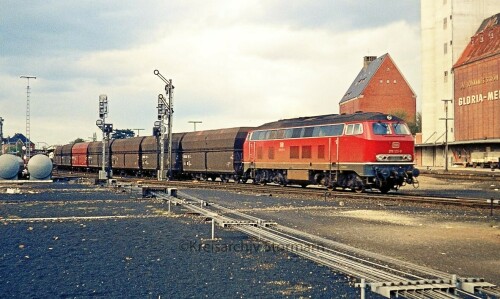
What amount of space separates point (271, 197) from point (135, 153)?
3642cm

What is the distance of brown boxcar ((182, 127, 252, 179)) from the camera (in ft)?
140

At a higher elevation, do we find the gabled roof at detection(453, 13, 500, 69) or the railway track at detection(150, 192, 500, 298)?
the gabled roof at detection(453, 13, 500, 69)

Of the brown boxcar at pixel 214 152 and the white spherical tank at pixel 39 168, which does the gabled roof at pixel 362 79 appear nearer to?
the brown boxcar at pixel 214 152

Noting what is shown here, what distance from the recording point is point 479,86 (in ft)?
248

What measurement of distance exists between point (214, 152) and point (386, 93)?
64904mm

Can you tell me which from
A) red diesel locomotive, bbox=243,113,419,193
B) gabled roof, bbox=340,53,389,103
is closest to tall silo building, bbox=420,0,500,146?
gabled roof, bbox=340,53,389,103

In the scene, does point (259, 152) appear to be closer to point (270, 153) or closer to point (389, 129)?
point (270, 153)

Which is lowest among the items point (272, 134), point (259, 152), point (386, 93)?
point (259, 152)

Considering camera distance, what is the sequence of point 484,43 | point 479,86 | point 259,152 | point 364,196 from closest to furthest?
point 364,196, point 259,152, point 479,86, point 484,43

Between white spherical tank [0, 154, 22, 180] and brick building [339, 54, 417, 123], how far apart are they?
213 ft

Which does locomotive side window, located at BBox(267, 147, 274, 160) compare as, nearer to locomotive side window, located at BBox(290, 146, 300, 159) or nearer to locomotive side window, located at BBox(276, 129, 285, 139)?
locomotive side window, located at BBox(276, 129, 285, 139)

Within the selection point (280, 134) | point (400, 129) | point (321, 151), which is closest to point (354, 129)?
point (400, 129)

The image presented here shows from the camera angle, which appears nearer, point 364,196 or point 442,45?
point 364,196

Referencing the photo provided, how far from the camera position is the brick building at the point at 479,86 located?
72125mm
